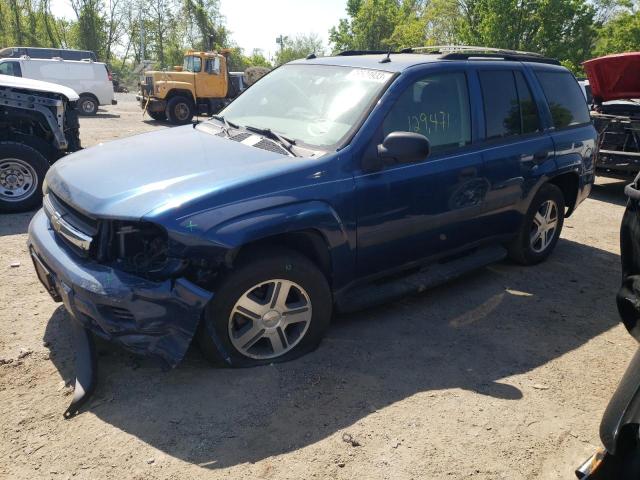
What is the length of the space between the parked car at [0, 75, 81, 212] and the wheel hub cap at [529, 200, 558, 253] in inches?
217

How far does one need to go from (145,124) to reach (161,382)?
15872mm

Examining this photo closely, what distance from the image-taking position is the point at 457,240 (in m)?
4.24

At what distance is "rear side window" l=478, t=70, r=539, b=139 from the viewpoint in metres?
4.34

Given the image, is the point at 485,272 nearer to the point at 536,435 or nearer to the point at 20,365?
the point at 536,435

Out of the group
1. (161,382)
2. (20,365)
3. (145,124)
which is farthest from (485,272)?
(145,124)

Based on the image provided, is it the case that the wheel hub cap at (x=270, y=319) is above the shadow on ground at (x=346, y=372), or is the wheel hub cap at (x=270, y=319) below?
above

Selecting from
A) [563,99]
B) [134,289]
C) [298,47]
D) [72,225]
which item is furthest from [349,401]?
[298,47]

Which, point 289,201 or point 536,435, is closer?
point 536,435

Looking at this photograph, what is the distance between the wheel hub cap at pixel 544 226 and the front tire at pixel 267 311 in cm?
267

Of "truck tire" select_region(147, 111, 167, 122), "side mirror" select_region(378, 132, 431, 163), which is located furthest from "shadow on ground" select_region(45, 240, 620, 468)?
"truck tire" select_region(147, 111, 167, 122)

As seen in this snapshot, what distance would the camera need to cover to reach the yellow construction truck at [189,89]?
17.3 metres

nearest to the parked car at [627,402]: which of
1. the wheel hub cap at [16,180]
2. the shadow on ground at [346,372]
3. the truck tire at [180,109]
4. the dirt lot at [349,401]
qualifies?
the dirt lot at [349,401]

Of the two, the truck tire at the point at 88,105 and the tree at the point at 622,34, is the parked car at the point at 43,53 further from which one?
the tree at the point at 622,34

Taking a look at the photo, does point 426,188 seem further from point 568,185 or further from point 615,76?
point 615,76
